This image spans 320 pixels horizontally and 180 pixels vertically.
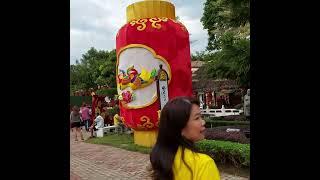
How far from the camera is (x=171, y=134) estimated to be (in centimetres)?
231

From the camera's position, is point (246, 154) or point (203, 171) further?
point (246, 154)

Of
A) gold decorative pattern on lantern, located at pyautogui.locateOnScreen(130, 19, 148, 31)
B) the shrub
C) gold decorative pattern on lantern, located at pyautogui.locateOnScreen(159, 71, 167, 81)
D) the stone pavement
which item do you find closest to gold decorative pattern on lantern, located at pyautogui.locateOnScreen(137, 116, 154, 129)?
the stone pavement

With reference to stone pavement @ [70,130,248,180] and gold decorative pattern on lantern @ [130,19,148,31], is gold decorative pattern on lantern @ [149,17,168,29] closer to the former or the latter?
gold decorative pattern on lantern @ [130,19,148,31]

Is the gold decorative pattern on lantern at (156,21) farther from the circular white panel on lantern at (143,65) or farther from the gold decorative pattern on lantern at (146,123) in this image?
the gold decorative pattern on lantern at (146,123)

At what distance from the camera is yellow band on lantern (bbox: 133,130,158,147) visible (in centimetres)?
1235

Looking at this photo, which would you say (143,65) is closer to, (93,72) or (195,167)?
(195,167)

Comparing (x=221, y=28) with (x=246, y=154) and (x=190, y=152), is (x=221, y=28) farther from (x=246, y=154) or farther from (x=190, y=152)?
(x=190, y=152)

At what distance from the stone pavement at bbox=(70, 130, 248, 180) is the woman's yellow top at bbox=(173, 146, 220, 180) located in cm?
578

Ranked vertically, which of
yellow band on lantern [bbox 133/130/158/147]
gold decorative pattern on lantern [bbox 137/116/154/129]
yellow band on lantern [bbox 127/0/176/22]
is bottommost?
Result: yellow band on lantern [bbox 133/130/158/147]

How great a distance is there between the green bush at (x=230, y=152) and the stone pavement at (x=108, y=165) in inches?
13.6
